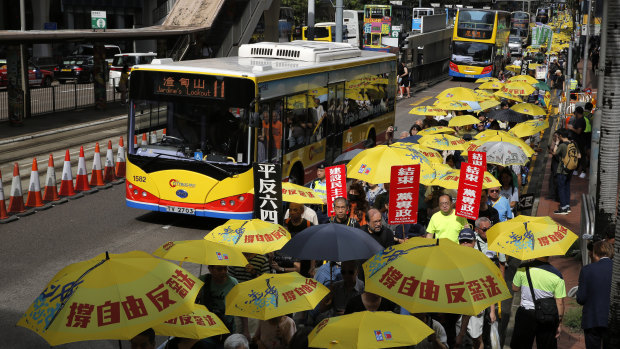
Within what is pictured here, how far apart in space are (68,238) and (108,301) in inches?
362

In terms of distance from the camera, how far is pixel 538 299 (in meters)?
8.42

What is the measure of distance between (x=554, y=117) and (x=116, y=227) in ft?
77.7

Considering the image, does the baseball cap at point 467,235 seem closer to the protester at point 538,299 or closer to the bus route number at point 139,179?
the protester at point 538,299

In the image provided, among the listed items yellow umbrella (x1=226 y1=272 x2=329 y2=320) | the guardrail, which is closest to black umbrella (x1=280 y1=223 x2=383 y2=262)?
yellow umbrella (x1=226 y1=272 x2=329 y2=320)

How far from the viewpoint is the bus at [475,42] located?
4922cm

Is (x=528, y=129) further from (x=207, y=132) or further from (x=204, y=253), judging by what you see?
(x=204, y=253)

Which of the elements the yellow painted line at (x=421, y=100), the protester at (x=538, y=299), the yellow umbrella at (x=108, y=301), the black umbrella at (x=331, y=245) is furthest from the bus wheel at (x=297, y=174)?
the yellow painted line at (x=421, y=100)

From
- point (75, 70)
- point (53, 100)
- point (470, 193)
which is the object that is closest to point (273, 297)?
point (470, 193)

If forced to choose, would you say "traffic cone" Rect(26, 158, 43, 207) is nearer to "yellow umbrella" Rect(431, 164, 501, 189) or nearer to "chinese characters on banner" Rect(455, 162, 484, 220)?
"yellow umbrella" Rect(431, 164, 501, 189)

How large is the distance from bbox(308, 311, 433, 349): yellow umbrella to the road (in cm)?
478

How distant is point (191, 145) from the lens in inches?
576

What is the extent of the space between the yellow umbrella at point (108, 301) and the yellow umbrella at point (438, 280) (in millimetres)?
1750

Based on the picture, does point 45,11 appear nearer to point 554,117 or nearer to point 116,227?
point 554,117

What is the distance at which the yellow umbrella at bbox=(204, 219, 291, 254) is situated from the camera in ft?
28.3
